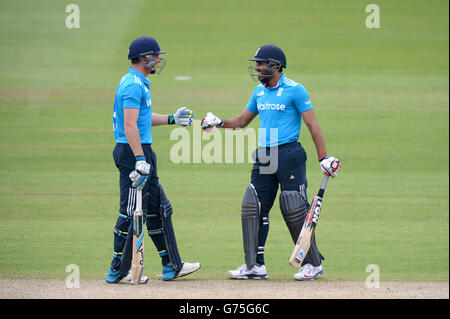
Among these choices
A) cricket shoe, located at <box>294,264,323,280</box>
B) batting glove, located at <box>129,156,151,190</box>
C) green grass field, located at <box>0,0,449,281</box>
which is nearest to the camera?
batting glove, located at <box>129,156,151,190</box>

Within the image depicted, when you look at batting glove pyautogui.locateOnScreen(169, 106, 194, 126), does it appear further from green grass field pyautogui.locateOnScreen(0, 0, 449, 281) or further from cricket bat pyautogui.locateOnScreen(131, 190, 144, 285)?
green grass field pyautogui.locateOnScreen(0, 0, 449, 281)

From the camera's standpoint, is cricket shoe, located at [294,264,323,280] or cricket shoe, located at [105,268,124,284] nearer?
cricket shoe, located at [105,268,124,284]

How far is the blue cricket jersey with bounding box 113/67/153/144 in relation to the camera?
6531 millimetres

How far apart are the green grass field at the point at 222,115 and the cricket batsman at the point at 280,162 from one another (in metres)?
0.42

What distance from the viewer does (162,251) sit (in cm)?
702

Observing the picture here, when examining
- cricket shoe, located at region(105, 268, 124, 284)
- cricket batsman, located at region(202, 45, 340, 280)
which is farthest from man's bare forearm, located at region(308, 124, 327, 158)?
cricket shoe, located at region(105, 268, 124, 284)

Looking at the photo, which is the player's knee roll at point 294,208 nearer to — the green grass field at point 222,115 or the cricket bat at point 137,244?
the green grass field at point 222,115

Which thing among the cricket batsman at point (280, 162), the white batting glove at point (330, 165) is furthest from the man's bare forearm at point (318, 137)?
the white batting glove at point (330, 165)

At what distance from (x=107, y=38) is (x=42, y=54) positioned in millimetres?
2372

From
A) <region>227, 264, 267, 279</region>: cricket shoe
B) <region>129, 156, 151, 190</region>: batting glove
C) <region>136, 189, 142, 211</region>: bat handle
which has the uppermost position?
<region>129, 156, 151, 190</region>: batting glove

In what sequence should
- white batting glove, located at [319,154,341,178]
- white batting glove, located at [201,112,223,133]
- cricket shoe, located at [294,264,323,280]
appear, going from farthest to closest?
white batting glove, located at [201,112,223,133]
cricket shoe, located at [294,264,323,280]
white batting glove, located at [319,154,341,178]

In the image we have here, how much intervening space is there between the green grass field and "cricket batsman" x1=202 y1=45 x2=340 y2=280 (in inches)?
16.7

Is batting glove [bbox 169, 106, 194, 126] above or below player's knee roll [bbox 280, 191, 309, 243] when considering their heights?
above

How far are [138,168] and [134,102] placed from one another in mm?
574
